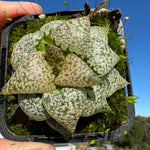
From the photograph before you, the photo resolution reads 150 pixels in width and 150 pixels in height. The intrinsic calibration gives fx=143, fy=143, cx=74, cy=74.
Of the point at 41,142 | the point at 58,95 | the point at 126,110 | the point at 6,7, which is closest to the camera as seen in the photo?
the point at 58,95

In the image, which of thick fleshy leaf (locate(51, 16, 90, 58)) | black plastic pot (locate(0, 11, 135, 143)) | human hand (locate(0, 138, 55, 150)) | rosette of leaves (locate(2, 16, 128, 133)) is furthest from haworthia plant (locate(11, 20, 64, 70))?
human hand (locate(0, 138, 55, 150))

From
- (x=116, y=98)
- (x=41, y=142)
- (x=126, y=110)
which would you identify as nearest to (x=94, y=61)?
(x=116, y=98)

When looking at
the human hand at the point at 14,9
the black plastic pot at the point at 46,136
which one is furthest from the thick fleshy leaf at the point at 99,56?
the human hand at the point at 14,9

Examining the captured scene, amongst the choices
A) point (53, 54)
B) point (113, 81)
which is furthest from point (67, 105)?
point (113, 81)

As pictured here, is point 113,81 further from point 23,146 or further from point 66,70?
point 23,146

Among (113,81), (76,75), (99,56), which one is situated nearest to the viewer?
(76,75)

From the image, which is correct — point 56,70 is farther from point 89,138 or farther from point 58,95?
point 89,138

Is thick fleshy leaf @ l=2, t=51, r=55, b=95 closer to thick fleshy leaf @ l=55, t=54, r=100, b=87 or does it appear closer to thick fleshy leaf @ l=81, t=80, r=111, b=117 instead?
thick fleshy leaf @ l=55, t=54, r=100, b=87
